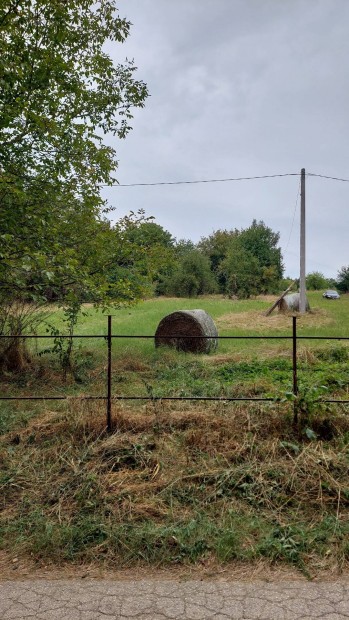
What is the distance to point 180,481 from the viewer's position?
160 inches

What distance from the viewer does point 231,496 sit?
12.8 ft

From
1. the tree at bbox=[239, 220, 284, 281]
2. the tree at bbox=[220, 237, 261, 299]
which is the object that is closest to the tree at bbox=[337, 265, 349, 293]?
the tree at bbox=[239, 220, 284, 281]

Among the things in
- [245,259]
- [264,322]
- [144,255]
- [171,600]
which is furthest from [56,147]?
[245,259]

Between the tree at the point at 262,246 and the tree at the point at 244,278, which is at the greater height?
the tree at the point at 262,246

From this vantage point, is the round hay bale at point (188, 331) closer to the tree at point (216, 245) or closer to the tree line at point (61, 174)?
the tree line at point (61, 174)

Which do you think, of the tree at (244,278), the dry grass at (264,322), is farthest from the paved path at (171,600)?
the tree at (244,278)

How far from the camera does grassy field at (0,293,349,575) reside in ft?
10.7

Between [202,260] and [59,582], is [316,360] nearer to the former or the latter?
[59,582]

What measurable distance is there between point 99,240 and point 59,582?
6.26 metres

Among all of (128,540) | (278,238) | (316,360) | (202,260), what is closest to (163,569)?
(128,540)

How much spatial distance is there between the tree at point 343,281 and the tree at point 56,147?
5264 centimetres

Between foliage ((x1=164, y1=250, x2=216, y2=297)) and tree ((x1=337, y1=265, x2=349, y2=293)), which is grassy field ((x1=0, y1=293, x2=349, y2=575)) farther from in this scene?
tree ((x1=337, y1=265, x2=349, y2=293))

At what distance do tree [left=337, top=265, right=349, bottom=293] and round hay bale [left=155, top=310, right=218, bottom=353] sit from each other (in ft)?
164

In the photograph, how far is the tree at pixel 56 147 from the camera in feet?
20.6
